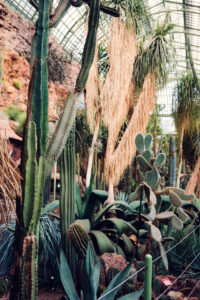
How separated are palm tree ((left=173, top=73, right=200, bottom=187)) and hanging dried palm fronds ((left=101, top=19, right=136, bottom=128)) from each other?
9.40 ft

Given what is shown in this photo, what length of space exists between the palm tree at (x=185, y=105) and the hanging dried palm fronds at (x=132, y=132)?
206cm

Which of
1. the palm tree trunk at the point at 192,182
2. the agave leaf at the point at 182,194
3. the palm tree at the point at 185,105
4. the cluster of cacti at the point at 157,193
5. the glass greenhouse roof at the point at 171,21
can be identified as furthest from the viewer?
the glass greenhouse roof at the point at 171,21

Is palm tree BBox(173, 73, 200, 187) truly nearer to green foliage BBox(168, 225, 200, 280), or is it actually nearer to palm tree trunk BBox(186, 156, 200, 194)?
palm tree trunk BBox(186, 156, 200, 194)

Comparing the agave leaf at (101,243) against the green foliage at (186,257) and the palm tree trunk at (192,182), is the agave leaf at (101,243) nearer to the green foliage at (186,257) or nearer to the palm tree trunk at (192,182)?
the green foliage at (186,257)

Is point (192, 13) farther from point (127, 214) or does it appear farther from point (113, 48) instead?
point (127, 214)

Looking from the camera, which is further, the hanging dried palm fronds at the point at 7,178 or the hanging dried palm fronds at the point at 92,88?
the hanging dried palm fronds at the point at 92,88

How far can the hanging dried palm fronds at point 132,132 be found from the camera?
477 centimetres

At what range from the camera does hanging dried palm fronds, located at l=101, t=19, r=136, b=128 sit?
4.73m

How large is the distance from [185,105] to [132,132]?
2656mm

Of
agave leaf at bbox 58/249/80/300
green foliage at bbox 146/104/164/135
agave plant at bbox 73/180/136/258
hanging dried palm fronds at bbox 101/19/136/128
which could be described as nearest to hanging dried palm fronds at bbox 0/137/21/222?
agave leaf at bbox 58/249/80/300

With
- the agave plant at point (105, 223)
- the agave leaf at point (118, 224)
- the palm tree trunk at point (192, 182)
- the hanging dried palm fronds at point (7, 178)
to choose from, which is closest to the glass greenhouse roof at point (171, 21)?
the palm tree trunk at point (192, 182)

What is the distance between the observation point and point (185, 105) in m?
7.09

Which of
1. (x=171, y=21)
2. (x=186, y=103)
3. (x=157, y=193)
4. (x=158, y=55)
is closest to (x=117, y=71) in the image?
(x=158, y=55)

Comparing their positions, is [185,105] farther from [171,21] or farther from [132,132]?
[171,21]
